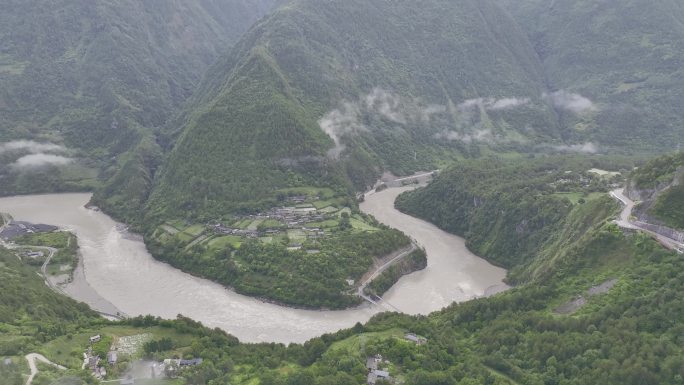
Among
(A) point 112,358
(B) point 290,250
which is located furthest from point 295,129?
(A) point 112,358

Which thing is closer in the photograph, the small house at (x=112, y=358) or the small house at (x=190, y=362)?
the small house at (x=112, y=358)

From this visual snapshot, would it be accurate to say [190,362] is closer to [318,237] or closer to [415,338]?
[415,338]

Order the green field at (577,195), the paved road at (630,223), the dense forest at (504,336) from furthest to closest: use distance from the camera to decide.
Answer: the green field at (577,195) → the paved road at (630,223) → the dense forest at (504,336)

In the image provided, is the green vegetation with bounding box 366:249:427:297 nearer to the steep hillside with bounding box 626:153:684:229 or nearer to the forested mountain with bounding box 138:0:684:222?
the steep hillside with bounding box 626:153:684:229

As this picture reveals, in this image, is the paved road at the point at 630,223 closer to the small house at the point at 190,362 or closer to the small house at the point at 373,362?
the small house at the point at 373,362

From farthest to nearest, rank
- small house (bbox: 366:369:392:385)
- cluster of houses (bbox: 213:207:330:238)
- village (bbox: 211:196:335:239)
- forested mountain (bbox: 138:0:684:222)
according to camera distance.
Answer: forested mountain (bbox: 138:0:684:222) < village (bbox: 211:196:335:239) < cluster of houses (bbox: 213:207:330:238) < small house (bbox: 366:369:392:385)

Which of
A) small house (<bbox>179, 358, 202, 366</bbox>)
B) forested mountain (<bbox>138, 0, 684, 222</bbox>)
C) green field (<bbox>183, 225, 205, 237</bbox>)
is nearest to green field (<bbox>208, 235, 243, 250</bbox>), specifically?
green field (<bbox>183, 225, 205, 237</bbox>)

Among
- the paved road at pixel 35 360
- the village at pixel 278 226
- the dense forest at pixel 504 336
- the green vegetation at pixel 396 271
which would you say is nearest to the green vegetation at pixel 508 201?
the green vegetation at pixel 396 271
